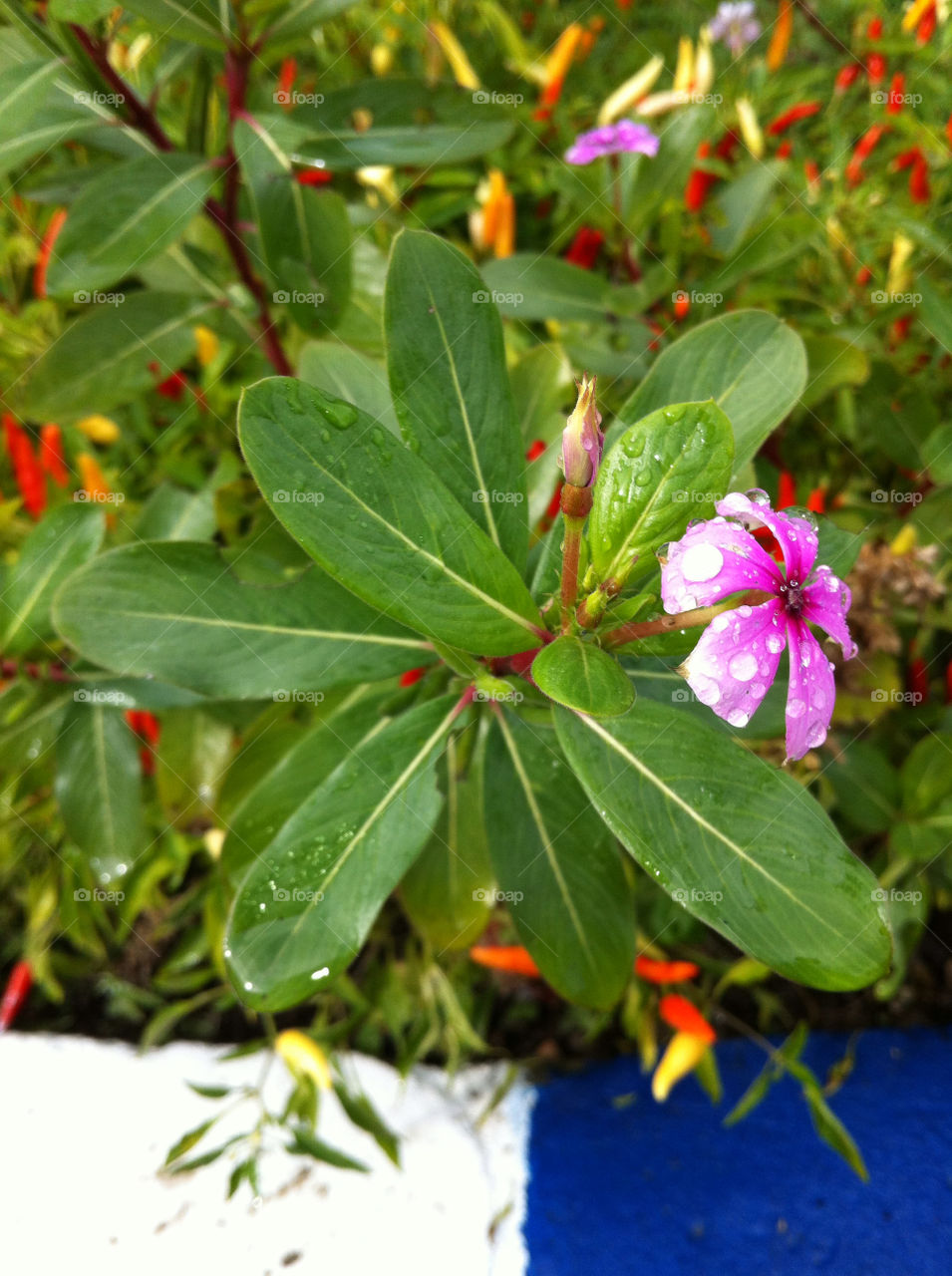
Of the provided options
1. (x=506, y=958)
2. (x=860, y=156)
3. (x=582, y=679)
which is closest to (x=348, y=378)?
(x=582, y=679)

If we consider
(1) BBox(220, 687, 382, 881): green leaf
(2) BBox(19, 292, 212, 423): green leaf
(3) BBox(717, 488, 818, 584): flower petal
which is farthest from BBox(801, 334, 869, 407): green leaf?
(2) BBox(19, 292, 212, 423): green leaf

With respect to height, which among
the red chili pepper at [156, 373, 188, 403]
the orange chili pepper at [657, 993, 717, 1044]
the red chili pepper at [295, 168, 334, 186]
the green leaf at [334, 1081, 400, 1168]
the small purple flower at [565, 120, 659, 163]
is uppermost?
the red chili pepper at [295, 168, 334, 186]

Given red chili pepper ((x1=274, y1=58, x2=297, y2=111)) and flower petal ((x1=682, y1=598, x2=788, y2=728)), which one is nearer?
flower petal ((x1=682, y1=598, x2=788, y2=728))

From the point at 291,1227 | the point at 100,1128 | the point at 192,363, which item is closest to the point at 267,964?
the point at 291,1227

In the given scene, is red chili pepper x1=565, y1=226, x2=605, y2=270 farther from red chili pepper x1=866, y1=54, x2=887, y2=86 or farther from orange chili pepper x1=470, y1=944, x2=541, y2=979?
orange chili pepper x1=470, y1=944, x2=541, y2=979

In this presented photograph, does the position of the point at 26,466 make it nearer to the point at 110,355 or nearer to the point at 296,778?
the point at 110,355

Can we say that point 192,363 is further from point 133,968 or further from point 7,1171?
point 7,1171

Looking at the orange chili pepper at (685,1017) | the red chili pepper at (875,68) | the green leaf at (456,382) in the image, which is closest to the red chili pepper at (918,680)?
the orange chili pepper at (685,1017)

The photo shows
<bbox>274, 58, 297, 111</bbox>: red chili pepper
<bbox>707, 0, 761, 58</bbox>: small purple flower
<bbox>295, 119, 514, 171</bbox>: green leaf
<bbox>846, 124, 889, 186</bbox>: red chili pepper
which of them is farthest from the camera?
<bbox>707, 0, 761, 58</bbox>: small purple flower
